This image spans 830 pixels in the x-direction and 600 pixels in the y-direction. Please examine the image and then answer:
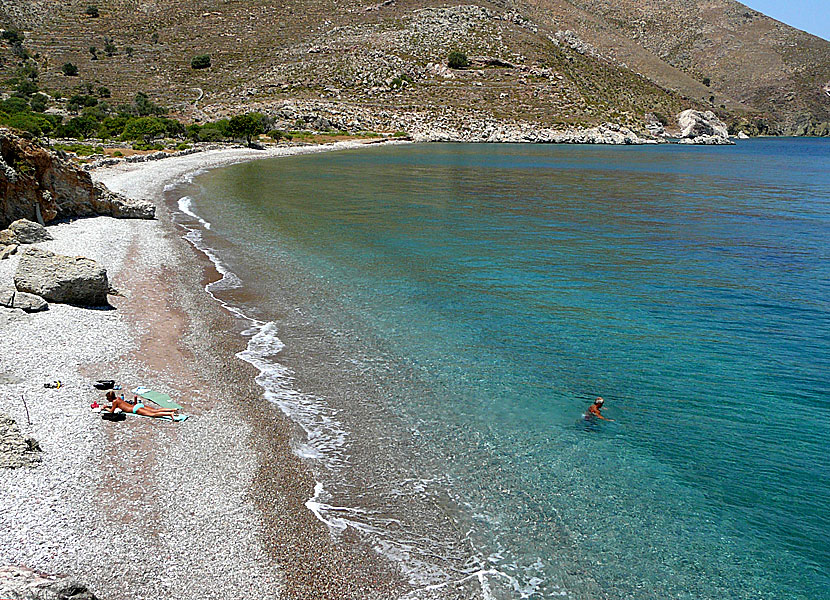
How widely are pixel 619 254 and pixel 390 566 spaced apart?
68.9ft

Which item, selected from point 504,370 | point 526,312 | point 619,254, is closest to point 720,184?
point 619,254

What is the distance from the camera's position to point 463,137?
115000 mm

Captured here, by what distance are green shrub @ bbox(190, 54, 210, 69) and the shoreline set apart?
115194 millimetres

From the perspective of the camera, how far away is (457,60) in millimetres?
126312

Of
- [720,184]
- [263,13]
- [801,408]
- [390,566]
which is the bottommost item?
[390,566]

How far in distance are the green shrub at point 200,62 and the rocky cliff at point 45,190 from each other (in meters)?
98.3

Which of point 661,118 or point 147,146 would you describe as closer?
point 147,146

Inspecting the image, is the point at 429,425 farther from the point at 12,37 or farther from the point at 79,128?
the point at 12,37

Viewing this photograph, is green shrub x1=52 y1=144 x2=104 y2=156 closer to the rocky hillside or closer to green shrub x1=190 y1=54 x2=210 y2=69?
the rocky hillside

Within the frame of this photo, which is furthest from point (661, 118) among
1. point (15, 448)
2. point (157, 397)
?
point (15, 448)

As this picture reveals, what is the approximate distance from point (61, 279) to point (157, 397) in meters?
6.75

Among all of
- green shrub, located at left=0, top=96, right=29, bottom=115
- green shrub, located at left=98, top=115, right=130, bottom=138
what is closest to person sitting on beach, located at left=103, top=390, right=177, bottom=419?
green shrub, located at left=98, top=115, right=130, bottom=138

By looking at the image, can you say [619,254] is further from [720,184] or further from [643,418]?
[720,184]

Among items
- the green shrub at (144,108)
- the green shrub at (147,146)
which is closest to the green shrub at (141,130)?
the green shrub at (147,146)
